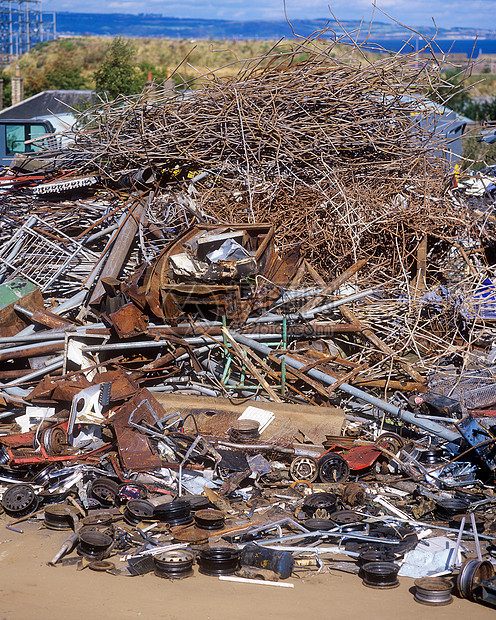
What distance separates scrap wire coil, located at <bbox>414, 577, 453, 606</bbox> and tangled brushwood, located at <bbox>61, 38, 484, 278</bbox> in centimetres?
422

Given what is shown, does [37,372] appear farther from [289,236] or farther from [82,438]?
[289,236]

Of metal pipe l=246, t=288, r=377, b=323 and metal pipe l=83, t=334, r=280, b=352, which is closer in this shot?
metal pipe l=83, t=334, r=280, b=352

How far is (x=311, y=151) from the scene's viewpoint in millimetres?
8070

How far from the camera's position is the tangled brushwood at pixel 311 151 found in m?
7.38

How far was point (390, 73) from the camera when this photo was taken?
338 inches

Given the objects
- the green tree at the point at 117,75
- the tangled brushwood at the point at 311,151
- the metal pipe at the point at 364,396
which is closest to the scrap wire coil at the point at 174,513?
the metal pipe at the point at 364,396

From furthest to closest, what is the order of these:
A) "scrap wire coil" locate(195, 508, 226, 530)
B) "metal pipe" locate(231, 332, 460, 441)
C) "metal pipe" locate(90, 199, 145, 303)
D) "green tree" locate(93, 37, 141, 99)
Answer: "green tree" locate(93, 37, 141, 99) → "metal pipe" locate(90, 199, 145, 303) → "metal pipe" locate(231, 332, 460, 441) → "scrap wire coil" locate(195, 508, 226, 530)

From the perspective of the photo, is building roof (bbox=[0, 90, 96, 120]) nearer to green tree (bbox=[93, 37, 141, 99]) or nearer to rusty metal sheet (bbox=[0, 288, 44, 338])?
green tree (bbox=[93, 37, 141, 99])

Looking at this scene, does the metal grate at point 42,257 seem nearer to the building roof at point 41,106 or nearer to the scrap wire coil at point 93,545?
the scrap wire coil at point 93,545

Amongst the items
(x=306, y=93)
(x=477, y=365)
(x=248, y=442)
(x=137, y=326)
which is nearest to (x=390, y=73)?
(x=306, y=93)

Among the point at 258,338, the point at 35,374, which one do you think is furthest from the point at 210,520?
the point at 35,374

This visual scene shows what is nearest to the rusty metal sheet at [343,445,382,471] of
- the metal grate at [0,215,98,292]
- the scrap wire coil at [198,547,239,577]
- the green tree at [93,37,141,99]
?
the scrap wire coil at [198,547,239,577]

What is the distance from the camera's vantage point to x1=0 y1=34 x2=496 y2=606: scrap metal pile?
166 inches

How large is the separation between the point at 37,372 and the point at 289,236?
3.31m
